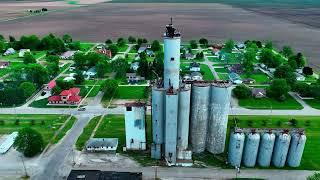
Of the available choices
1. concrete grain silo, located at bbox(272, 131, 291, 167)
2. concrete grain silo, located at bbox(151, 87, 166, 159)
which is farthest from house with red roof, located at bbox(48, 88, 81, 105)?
concrete grain silo, located at bbox(272, 131, 291, 167)

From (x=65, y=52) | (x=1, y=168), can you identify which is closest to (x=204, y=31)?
(x=65, y=52)

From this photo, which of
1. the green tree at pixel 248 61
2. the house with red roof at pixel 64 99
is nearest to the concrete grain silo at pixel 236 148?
the house with red roof at pixel 64 99

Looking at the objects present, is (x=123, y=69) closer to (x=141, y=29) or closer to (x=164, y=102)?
(x=164, y=102)

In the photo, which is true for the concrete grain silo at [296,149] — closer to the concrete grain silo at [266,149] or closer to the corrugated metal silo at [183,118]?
the concrete grain silo at [266,149]

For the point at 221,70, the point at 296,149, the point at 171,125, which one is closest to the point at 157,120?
the point at 171,125

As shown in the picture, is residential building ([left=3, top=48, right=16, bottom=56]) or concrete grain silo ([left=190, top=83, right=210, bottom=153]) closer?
concrete grain silo ([left=190, top=83, right=210, bottom=153])

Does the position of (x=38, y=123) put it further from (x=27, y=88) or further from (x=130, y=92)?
(x=130, y=92)

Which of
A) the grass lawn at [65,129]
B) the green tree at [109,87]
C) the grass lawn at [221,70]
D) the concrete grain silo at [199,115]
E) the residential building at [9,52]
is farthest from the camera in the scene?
the residential building at [9,52]

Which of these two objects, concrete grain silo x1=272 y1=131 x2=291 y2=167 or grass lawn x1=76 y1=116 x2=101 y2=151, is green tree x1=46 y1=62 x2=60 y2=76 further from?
concrete grain silo x1=272 y1=131 x2=291 y2=167
